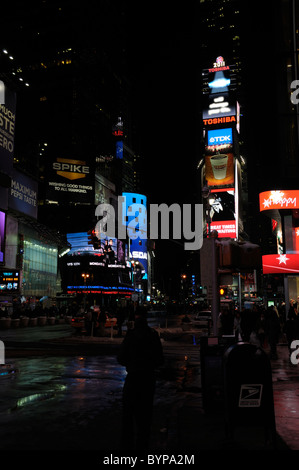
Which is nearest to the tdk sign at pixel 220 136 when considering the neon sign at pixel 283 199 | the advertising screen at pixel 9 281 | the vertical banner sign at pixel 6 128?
the vertical banner sign at pixel 6 128

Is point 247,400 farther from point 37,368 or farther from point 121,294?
point 121,294

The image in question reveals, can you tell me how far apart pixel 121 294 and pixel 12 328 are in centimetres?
5580

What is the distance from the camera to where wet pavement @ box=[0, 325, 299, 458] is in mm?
5793

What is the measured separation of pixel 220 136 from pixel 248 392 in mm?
80802

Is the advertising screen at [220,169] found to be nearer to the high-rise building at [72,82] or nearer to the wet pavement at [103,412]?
the high-rise building at [72,82]

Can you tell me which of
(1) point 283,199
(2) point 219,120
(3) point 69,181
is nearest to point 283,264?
(1) point 283,199

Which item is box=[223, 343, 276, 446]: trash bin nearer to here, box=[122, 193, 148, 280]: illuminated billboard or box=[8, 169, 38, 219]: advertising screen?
box=[8, 169, 38, 219]: advertising screen

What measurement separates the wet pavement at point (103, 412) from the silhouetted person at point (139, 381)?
0.71 meters

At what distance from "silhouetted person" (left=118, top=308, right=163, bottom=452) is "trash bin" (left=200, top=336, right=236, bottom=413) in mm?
2222

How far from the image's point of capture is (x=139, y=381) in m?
5.12

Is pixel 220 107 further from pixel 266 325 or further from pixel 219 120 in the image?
pixel 266 325

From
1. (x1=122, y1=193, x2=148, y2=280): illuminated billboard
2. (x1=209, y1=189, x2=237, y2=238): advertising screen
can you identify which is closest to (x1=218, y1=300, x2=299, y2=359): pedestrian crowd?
(x1=209, y1=189, x2=237, y2=238): advertising screen

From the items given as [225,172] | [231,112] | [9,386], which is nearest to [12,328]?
[9,386]

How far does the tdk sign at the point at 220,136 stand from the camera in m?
81.8
